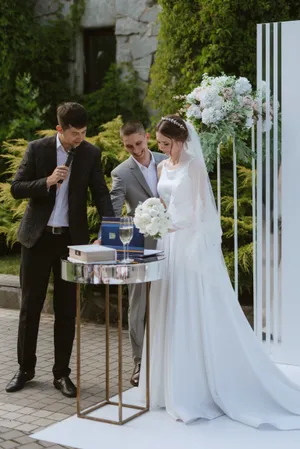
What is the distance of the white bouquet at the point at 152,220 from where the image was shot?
4738 mm

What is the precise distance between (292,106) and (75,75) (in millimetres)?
5707

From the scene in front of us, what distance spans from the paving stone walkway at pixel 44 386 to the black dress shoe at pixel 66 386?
0.04 metres

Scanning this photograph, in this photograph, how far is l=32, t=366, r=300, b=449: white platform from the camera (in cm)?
449

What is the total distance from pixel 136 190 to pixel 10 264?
4318 millimetres

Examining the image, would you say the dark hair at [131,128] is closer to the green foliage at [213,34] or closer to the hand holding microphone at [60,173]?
the hand holding microphone at [60,173]

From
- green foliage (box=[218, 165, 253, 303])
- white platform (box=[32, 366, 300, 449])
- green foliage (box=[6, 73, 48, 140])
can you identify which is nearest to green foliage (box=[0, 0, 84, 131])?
green foliage (box=[6, 73, 48, 140])

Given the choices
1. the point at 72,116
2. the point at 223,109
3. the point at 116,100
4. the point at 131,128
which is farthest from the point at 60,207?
the point at 116,100

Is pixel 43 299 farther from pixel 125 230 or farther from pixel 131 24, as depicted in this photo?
pixel 131 24

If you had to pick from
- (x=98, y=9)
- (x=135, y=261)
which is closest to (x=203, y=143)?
(x=135, y=261)

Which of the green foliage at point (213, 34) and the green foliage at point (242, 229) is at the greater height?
the green foliage at point (213, 34)

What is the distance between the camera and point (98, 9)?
1077cm

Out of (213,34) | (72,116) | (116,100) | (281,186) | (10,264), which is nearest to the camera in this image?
(72,116)

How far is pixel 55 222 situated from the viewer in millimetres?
5406

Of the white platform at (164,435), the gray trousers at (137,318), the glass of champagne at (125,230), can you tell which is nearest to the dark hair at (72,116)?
the glass of champagne at (125,230)
